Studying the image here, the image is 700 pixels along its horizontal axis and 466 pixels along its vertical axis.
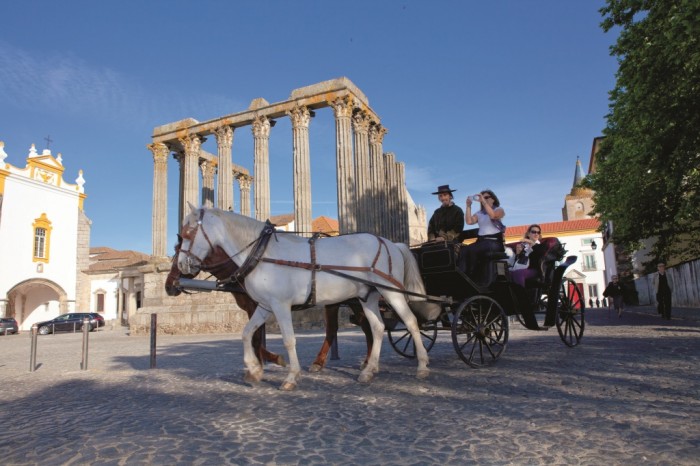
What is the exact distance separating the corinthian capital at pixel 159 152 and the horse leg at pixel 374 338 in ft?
75.7

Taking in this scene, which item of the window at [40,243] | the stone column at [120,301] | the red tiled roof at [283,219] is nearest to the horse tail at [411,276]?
the stone column at [120,301]

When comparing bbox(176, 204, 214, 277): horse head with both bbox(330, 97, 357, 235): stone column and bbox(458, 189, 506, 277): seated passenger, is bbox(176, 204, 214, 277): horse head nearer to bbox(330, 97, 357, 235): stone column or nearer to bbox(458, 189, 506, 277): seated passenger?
bbox(458, 189, 506, 277): seated passenger

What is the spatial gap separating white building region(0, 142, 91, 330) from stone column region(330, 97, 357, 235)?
92.5ft

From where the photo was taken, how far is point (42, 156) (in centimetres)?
3856

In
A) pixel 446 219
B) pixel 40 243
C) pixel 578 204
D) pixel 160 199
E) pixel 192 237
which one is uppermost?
pixel 578 204

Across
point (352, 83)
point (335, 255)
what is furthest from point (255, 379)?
point (352, 83)

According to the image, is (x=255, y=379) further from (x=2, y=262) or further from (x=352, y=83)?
(x=2, y=262)

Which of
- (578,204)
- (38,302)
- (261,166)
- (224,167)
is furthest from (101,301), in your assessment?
(578,204)

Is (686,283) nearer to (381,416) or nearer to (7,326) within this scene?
(381,416)

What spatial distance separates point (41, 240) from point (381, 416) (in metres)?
42.0

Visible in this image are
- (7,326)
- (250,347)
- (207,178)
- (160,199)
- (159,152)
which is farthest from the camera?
(7,326)

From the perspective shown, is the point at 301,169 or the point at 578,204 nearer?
the point at 301,169

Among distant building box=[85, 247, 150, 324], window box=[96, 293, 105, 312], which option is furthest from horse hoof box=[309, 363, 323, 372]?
window box=[96, 293, 105, 312]

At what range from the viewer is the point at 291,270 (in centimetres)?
518
